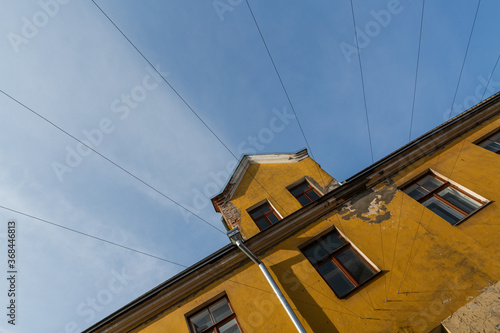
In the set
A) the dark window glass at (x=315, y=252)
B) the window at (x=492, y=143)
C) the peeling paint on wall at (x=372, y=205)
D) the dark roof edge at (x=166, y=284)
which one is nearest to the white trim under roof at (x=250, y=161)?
the dark roof edge at (x=166, y=284)

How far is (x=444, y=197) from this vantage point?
9516 millimetres

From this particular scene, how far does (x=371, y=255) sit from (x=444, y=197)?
352 centimetres

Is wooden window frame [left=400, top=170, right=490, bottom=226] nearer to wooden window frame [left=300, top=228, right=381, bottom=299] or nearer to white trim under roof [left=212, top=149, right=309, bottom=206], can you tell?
wooden window frame [left=300, top=228, right=381, bottom=299]

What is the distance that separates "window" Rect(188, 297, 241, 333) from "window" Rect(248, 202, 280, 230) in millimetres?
3344

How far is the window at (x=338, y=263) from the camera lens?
823cm

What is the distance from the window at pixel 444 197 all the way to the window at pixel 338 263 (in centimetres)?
304

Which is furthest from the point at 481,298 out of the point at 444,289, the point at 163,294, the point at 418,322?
the point at 163,294

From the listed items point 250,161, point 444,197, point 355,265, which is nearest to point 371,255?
point 355,265

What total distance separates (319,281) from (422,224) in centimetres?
366

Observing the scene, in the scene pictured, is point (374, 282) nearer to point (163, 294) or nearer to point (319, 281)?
point (319, 281)

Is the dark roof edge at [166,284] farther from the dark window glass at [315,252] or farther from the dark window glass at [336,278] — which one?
the dark window glass at [336,278]

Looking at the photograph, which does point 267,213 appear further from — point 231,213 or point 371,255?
point 371,255

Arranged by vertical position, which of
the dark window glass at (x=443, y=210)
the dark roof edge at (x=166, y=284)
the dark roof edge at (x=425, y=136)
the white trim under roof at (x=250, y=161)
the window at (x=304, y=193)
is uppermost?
the white trim under roof at (x=250, y=161)

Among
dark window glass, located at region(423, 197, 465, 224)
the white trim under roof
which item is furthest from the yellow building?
the white trim under roof
